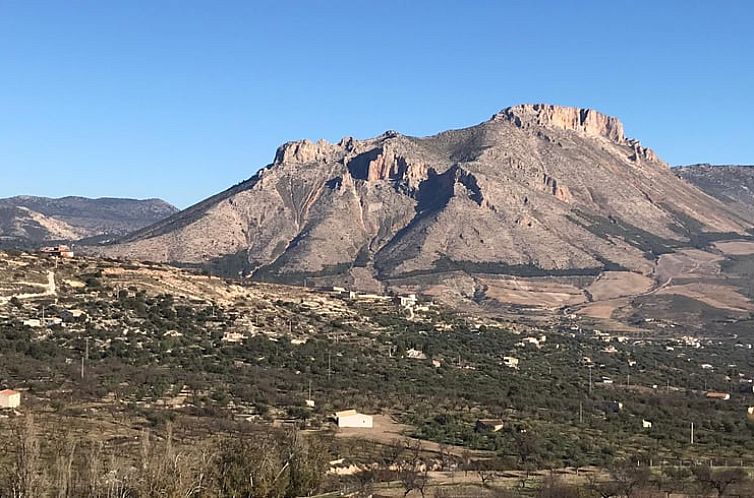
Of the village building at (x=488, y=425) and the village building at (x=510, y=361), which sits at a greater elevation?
the village building at (x=510, y=361)

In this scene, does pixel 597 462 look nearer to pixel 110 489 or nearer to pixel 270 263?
pixel 110 489

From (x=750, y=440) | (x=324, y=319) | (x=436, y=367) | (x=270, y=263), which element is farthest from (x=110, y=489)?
(x=270, y=263)

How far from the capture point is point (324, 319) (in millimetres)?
82250

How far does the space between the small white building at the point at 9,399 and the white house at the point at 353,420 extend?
1417cm

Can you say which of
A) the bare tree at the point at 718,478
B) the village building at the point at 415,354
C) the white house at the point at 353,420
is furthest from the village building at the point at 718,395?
the bare tree at the point at 718,478

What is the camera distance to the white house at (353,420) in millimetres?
44969

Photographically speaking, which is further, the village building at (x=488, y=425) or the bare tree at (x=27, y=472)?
the village building at (x=488, y=425)

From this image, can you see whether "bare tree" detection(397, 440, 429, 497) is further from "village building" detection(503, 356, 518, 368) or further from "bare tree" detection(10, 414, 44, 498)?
"village building" detection(503, 356, 518, 368)

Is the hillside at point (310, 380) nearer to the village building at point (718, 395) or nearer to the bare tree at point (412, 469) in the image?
the bare tree at point (412, 469)

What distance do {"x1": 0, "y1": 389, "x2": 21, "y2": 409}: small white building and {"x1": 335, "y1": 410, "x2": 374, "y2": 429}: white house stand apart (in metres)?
14.2

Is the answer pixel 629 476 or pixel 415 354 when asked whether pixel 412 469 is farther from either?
pixel 415 354

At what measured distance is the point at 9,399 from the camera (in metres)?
39.1

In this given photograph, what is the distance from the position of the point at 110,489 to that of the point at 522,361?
62.2m

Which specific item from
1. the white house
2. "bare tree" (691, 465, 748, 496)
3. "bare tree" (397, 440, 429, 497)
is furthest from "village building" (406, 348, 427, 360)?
"bare tree" (691, 465, 748, 496)
